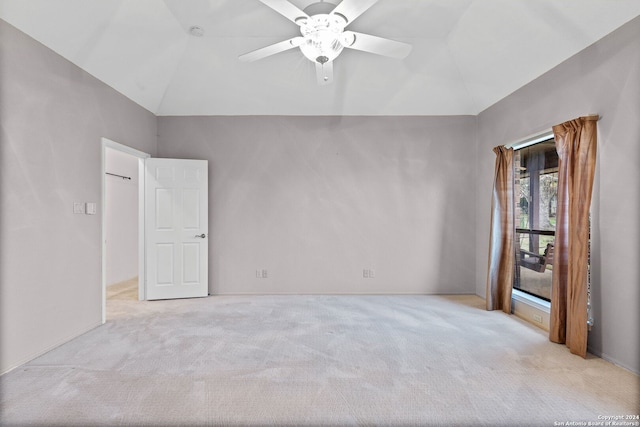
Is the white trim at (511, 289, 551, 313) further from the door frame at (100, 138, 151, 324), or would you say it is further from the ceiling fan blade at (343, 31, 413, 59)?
the door frame at (100, 138, 151, 324)

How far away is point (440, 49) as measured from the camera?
3.71 metres

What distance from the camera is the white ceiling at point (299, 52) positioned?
2.64 meters

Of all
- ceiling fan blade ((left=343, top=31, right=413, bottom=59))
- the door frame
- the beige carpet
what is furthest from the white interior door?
ceiling fan blade ((left=343, top=31, right=413, bottom=59))

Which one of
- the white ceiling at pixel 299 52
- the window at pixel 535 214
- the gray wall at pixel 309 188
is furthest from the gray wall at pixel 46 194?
the window at pixel 535 214

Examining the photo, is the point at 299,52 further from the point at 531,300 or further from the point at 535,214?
the point at 531,300

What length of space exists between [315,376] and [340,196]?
2742 millimetres

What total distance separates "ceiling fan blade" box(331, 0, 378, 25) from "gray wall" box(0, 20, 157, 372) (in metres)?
2.58

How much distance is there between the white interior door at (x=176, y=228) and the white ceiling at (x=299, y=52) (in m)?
0.93

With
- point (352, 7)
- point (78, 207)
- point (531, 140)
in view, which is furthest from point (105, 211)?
point (531, 140)

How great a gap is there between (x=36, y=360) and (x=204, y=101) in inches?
135

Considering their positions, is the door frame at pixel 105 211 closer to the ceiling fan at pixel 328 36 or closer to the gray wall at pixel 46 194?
the gray wall at pixel 46 194

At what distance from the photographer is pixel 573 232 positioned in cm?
268

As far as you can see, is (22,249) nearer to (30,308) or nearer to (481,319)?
(30,308)

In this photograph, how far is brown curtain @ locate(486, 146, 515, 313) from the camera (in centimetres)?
368
